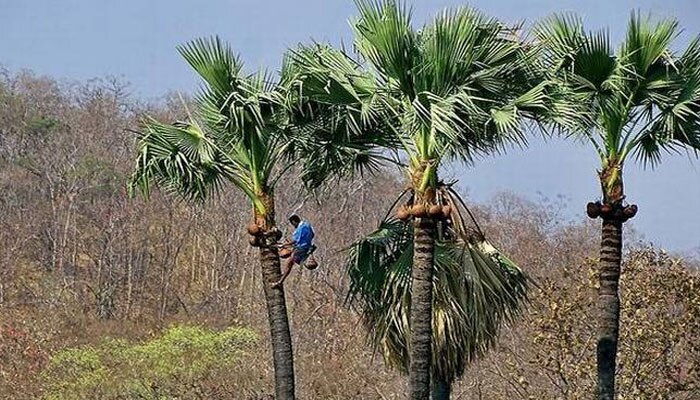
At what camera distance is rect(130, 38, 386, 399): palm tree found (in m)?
10.1

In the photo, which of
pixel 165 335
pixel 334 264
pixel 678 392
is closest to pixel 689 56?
pixel 678 392

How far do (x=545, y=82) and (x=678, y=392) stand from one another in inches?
251

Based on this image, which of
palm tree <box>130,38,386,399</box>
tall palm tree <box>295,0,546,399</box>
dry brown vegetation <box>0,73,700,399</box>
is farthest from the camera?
dry brown vegetation <box>0,73,700,399</box>

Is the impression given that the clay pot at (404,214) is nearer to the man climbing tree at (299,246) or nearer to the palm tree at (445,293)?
the palm tree at (445,293)

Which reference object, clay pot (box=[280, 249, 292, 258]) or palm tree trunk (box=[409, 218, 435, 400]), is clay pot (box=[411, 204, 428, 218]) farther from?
clay pot (box=[280, 249, 292, 258])

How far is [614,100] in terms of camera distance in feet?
33.3

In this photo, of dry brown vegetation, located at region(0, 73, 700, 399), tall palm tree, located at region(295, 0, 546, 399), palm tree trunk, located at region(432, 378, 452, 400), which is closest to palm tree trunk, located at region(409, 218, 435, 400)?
tall palm tree, located at region(295, 0, 546, 399)

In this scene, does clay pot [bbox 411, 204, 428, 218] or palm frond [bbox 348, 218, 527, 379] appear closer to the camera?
clay pot [bbox 411, 204, 428, 218]

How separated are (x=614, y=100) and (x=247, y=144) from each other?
355cm

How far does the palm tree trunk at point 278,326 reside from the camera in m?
10.1

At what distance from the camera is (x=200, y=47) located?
1012cm

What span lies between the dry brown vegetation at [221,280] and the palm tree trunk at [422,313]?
5.40 meters

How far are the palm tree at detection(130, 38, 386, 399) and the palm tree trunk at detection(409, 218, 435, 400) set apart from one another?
148cm

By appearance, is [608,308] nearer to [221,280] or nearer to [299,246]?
[299,246]
